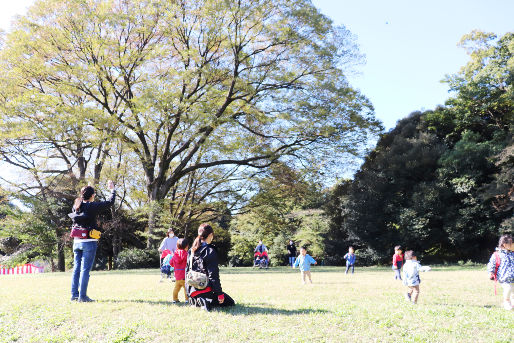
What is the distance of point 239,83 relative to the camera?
21.1m

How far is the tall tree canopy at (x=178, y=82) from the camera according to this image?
63.4 ft

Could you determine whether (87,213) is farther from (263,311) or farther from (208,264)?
(263,311)

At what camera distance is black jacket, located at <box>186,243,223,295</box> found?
227 inches

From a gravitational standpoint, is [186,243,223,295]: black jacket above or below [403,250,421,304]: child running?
above

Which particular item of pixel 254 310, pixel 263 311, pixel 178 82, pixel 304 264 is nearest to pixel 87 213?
pixel 254 310

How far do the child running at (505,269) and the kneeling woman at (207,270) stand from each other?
473 centimetres

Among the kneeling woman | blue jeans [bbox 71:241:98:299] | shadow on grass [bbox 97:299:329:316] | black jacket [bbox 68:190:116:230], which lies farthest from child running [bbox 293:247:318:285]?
black jacket [bbox 68:190:116:230]

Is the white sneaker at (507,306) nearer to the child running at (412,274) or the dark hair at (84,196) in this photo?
the child running at (412,274)

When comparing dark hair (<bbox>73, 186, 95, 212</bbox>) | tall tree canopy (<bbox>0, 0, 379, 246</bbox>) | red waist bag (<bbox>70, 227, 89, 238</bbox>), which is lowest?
red waist bag (<bbox>70, 227, 89, 238</bbox>)

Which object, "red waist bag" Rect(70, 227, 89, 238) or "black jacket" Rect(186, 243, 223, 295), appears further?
"red waist bag" Rect(70, 227, 89, 238)

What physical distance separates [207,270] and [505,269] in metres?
5.11

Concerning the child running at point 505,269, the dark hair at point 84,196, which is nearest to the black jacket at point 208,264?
the dark hair at point 84,196

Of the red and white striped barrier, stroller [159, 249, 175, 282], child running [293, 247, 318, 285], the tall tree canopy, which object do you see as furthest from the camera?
the red and white striped barrier

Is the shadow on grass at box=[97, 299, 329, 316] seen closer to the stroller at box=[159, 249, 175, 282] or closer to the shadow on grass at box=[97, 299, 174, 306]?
the shadow on grass at box=[97, 299, 174, 306]
